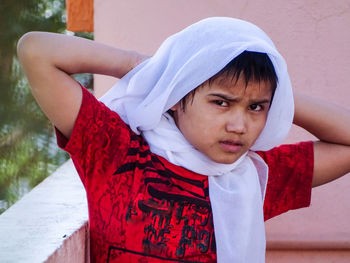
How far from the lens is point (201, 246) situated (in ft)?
5.85

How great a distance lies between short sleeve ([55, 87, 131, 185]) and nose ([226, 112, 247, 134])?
33 cm

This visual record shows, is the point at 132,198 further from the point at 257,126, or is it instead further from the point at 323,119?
the point at 323,119

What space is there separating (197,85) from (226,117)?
13 cm

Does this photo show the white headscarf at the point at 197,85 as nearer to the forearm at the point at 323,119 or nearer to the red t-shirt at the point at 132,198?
the red t-shirt at the point at 132,198

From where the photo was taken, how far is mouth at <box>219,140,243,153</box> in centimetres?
175

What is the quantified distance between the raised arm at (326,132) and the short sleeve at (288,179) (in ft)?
0.16

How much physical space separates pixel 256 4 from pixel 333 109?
2.73 ft

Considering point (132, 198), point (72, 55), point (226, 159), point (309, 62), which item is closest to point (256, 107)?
point (226, 159)

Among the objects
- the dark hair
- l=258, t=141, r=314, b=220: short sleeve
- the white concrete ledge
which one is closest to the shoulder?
l=258, t=141, r=314, b=220: short sleeve

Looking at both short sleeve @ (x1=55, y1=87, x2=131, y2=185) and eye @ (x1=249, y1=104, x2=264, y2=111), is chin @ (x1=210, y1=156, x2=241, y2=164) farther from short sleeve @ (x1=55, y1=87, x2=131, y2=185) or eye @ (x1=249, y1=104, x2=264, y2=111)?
short sleeve @ (x1=55, y1=87, x2=131, y2=185)

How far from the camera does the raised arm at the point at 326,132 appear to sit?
2055mm

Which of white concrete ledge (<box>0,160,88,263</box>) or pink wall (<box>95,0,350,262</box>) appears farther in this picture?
pink wall (<box>95,0,350,262</box>)

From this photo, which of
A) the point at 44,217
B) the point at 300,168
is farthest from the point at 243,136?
the point at 44,217

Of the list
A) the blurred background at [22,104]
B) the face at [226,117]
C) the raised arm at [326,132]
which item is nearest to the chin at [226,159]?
the face at [226,117]
